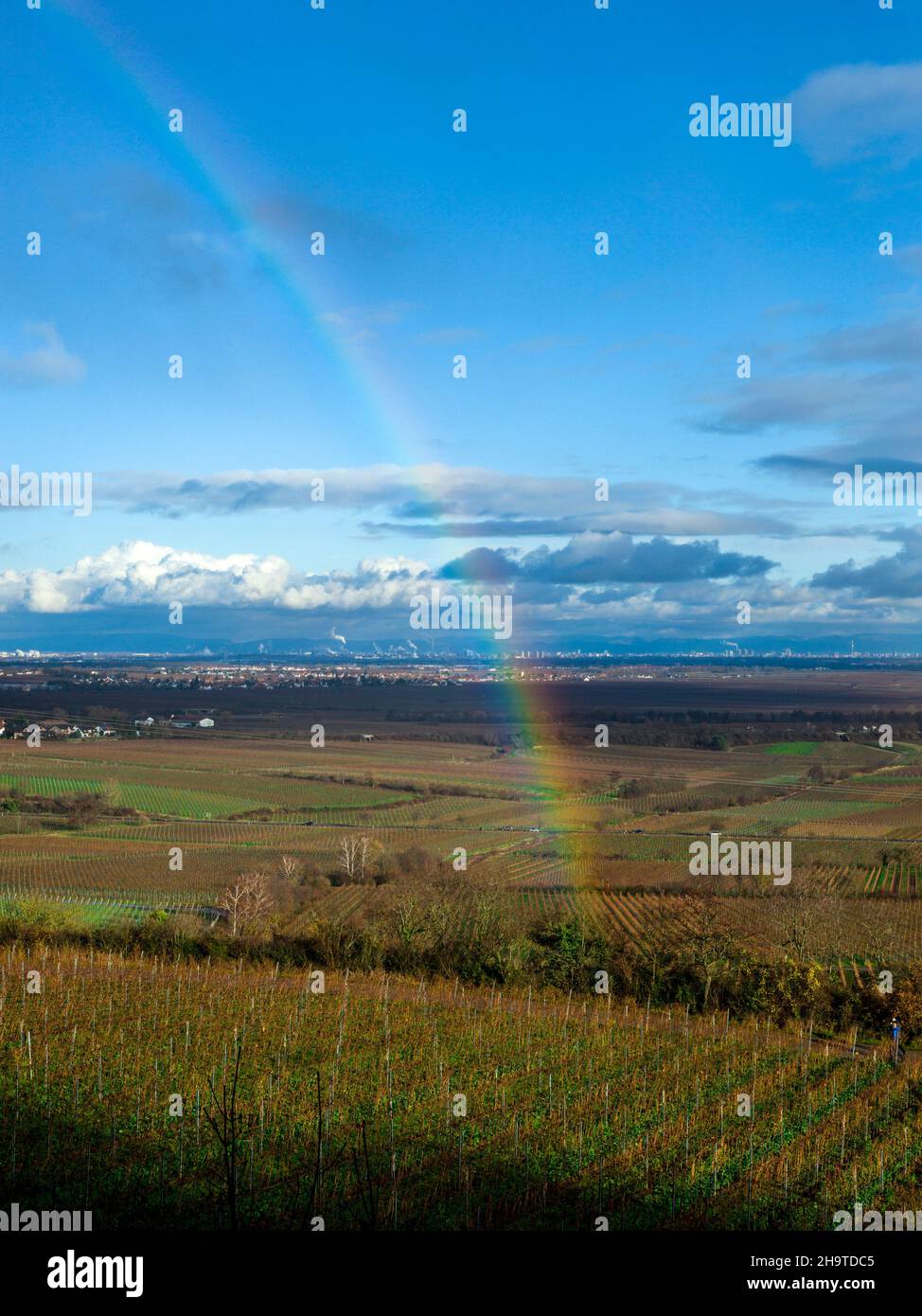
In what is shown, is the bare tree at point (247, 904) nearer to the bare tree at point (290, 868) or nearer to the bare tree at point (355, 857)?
the bare tree at point (290, 868)

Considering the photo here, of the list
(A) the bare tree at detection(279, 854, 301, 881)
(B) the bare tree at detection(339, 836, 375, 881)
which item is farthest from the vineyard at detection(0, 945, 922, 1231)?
(B) the bare tree at detection(339, 836, 375, 881)

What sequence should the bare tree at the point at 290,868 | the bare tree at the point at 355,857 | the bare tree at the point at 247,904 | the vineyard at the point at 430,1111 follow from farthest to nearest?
1. the bare tree at the point at 355,857
2. the bare tree at the point at 290,868
3. the bare tree at the point at 247,904
4. the vineyard at the point at 430,1111

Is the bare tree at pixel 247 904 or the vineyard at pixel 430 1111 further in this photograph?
the bare tree at pixel 247 904

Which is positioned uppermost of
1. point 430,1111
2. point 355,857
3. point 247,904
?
point 430,1111

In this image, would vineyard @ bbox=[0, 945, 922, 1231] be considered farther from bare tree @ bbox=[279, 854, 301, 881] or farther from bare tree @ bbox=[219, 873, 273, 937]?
bare tree @ bbox=[279, 854, 301, 881]

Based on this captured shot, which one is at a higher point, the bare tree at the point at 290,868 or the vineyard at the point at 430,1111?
the vineyard at the point at 430,1111

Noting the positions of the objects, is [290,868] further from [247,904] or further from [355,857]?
[247,904]

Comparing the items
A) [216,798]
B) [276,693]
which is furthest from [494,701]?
[216,798]

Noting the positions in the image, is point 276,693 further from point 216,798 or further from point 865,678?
point 865,678

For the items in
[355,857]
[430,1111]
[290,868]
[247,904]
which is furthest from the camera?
[355,857]

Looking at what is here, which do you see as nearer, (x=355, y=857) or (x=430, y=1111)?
(x=430, y=1111)

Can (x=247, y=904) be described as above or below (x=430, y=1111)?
below

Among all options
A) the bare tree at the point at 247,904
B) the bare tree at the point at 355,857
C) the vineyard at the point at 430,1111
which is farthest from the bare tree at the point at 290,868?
the vineyard at the point at 430,1111

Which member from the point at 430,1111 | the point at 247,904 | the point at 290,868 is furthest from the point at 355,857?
the point at 430,1111
